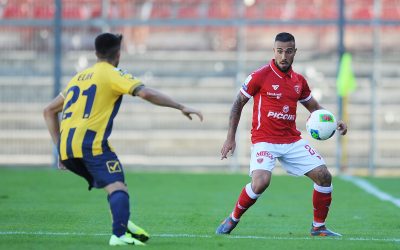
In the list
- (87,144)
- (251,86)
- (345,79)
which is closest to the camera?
(87,144)

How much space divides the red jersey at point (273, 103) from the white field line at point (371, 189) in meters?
4.02

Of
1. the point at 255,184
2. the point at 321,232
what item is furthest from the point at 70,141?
the point at 321,232

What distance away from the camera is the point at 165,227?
9680 millimetres

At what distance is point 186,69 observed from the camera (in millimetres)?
19672

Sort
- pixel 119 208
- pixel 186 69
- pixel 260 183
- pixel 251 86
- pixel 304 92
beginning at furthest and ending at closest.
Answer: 1. pixel 186 69
2. pixel 304 92
3. pixel 251 86
4. pixel 260 183
5. pixel 119 208

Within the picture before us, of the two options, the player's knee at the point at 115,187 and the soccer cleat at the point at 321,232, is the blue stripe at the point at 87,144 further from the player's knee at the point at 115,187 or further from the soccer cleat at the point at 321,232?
the soccer cleat at the point at 321,232

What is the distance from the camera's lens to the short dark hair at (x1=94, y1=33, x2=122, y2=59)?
769 cm

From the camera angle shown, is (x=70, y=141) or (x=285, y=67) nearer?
(x=70, y=141)

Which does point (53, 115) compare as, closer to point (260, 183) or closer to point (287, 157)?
point (260, 183)

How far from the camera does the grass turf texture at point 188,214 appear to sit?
8.32 m

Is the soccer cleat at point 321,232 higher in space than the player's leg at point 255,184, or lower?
lower

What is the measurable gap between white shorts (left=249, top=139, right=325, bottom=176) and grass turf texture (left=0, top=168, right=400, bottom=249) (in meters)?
0.66

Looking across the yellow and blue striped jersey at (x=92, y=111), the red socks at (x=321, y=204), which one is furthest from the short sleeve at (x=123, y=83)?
the red socks at (x=321, y=204)

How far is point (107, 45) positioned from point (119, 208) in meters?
1.37
